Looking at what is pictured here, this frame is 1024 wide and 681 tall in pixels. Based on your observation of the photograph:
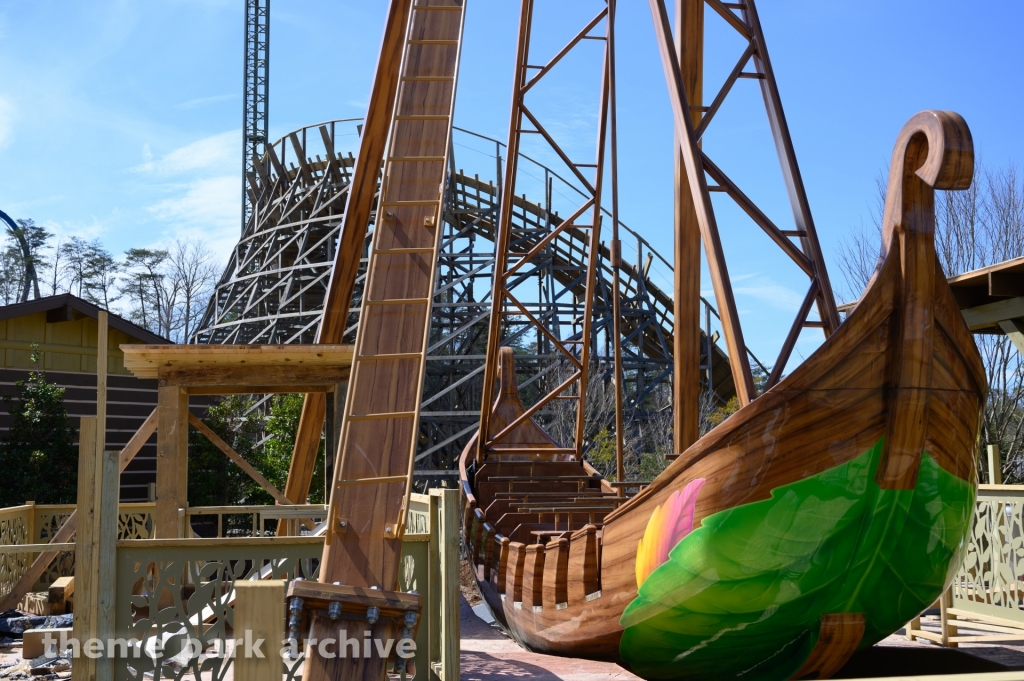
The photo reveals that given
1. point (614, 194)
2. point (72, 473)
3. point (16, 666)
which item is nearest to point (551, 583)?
point (16, 666)

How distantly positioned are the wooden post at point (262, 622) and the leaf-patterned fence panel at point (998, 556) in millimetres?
5931

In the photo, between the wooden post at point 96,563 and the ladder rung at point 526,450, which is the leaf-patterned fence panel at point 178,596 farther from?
the ladder rung at point 526,450

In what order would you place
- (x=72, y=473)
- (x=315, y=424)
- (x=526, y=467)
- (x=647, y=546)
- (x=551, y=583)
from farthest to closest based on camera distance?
(x=72, y=473) → (x=526, y=467) → (x=315, y=424) → (x=551, y=583) → (x=647, y=546)

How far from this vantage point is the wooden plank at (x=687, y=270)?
18.5 feet

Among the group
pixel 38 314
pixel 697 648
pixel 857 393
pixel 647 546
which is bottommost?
pixel 697 648

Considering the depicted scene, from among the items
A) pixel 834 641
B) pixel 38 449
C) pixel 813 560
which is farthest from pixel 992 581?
pixel 38 449

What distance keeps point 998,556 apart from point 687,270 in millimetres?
3154

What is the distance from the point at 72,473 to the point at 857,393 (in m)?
12.0

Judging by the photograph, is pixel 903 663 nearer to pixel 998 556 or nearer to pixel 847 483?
pixel 847 483

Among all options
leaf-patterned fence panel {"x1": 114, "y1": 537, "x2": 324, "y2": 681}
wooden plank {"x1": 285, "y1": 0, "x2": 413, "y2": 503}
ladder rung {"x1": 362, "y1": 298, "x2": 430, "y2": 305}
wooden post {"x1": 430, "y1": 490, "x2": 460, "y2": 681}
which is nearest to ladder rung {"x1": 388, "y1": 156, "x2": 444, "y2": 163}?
ladder rung {"x1": 362, "y1": 298, "x2": 430, "y2": 305}

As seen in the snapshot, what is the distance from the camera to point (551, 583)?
5520mm

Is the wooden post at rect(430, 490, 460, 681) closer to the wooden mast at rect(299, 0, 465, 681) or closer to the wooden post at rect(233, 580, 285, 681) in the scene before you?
the wooden mast at rect(299, 0, 465, 681)

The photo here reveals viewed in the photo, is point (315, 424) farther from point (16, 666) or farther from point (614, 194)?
point (614, 194)

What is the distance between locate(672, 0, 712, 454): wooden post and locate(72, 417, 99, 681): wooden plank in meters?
3.32
